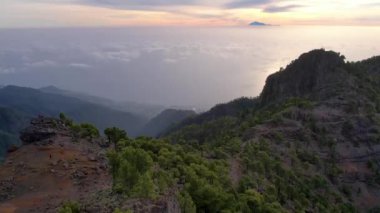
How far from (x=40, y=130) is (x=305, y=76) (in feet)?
251

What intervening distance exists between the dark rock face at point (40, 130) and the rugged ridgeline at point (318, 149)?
18440 millimetres

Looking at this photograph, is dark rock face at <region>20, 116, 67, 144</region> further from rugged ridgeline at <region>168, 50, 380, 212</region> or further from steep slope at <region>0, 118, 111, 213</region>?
rugged ridgeline at <region>168, 50, 380, 212</region>

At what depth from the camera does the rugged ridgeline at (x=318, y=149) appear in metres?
53.1

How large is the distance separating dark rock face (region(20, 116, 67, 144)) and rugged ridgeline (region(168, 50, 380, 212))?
1844cm

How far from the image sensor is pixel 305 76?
103 m

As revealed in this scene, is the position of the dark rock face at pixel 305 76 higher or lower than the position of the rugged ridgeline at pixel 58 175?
higher

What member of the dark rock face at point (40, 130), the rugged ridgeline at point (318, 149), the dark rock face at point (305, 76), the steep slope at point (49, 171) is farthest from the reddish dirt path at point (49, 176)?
the dark rock face at point (305, 76)

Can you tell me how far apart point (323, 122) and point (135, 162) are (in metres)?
49.7

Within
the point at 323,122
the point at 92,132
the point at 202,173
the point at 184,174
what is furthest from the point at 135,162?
the point at 323,122

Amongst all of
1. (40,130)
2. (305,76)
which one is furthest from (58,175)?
(305,76)

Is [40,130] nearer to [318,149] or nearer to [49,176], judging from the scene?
[49,176]

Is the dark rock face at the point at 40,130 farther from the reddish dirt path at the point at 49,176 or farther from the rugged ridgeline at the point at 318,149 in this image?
the rugged ridgeline at the point at 318,149

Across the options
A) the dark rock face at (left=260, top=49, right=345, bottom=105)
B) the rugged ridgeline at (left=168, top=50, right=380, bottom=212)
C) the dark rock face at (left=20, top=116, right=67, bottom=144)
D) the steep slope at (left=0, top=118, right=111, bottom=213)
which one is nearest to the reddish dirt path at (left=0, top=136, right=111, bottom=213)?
the steep slope at (left=0, top=118, right=111, bottom=213)

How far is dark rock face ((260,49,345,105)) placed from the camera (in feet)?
317
